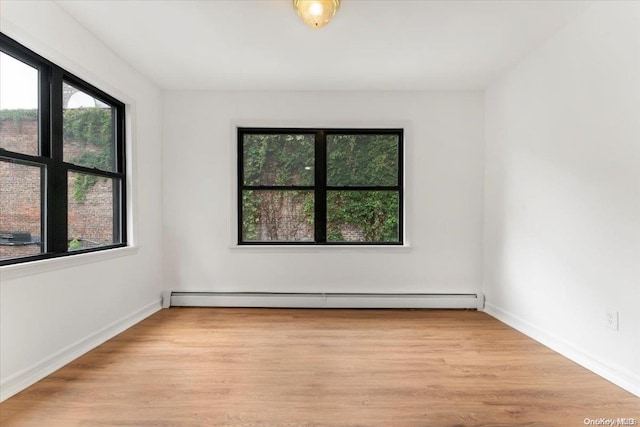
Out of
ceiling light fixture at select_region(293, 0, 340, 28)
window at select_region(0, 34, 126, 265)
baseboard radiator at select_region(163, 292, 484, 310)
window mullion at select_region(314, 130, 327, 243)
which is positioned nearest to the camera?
window at select_region(0, 34, 126, 265)

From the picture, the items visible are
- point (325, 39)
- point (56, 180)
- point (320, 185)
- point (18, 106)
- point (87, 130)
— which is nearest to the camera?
point (18, 106)

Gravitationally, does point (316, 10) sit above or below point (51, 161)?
above

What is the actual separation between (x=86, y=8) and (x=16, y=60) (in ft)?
1.98

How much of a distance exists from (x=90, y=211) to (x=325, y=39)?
8.14ft

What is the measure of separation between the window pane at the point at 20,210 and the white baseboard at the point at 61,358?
74 centimetres

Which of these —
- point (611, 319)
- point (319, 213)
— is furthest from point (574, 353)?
point (319, 213)

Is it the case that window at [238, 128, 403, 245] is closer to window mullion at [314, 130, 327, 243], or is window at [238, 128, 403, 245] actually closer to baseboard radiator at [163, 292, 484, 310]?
window mullion at [314, 130, 327, 243]

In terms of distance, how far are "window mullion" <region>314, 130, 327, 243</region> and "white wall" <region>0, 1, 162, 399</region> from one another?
6.02 ft

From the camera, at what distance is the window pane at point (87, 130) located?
2.64 metres

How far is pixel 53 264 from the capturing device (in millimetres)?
2352

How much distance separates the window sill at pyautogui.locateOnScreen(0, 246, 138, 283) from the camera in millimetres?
2020

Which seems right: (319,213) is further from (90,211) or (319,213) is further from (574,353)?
(574,353)

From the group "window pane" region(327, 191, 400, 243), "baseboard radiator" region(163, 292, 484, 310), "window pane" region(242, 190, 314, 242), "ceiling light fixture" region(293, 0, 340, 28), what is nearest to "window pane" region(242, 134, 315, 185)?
"window pane" region(242, 190, 314, 242)

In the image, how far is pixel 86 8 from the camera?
7.93ft
